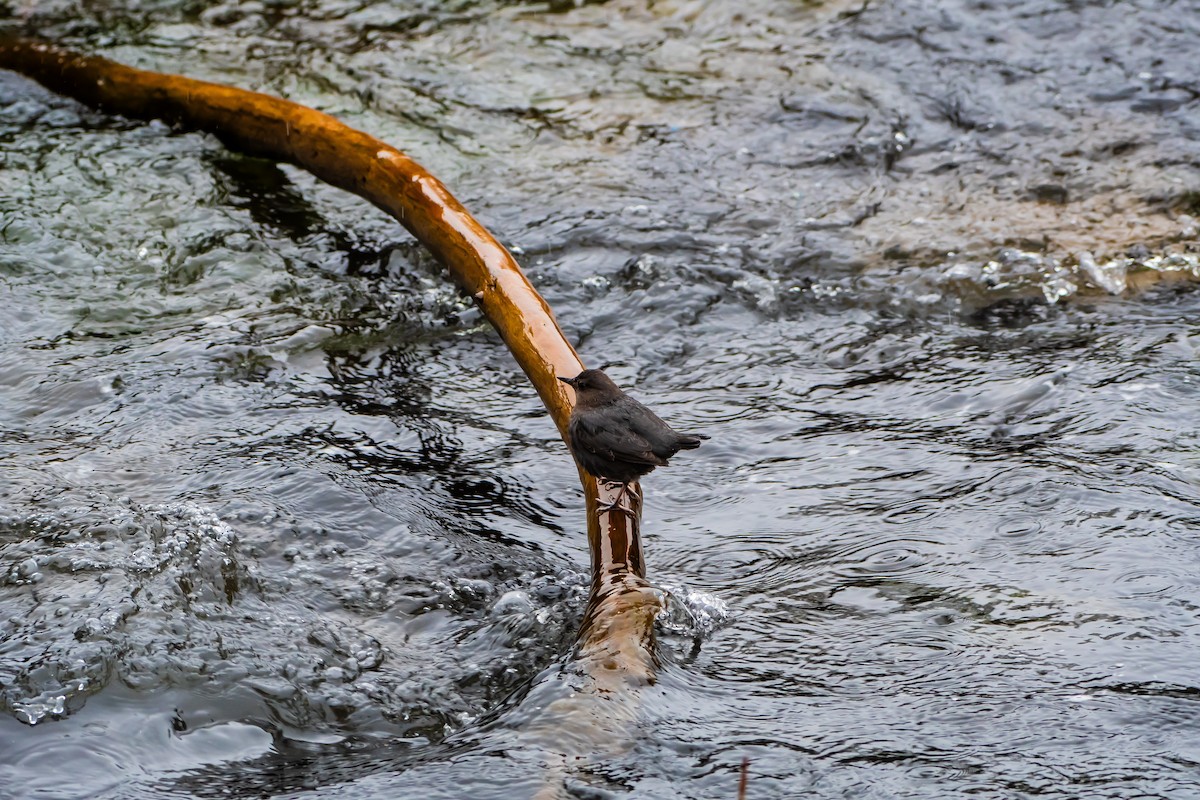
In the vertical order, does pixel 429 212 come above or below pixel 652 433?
above

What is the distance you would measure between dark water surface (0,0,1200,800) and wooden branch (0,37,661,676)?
0.16 m

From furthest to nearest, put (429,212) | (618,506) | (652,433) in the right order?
1. (429,212)
2. (652,433)
3. (618,506)

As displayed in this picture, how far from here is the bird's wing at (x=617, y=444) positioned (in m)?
4.10

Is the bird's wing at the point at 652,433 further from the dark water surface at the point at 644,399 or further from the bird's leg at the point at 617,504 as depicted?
the dark water surface at the point at 644,399

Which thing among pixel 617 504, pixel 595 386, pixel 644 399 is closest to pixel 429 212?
pixel 644 399

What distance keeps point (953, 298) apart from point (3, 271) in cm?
488

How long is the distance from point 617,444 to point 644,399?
4.88 feet

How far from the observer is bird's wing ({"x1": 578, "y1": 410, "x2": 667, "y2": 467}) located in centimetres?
410

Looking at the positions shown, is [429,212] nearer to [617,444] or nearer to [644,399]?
[644,399]

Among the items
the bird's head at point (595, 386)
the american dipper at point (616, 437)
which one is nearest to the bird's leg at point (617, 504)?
the american dipper at point (616, 437)

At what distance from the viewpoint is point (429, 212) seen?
5.52m

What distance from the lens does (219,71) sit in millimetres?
8234

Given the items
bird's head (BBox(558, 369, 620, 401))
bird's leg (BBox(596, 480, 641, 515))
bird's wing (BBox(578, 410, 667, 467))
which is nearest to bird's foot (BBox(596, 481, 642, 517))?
bird's leg (BBox(596, 480, 641, 515))

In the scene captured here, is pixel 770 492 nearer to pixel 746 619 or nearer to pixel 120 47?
pixel 746 619
